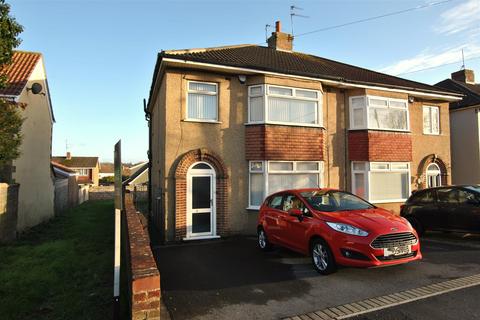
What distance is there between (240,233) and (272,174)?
6.87 ft

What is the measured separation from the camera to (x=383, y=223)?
576 centimetres

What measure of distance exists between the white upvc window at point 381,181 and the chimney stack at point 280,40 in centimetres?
671

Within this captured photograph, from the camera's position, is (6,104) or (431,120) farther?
(431,120)

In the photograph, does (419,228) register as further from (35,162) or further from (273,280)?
(35,162)

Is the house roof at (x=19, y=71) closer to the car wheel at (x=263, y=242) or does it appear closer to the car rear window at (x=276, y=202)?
the car rear window at (x=276, y=202)

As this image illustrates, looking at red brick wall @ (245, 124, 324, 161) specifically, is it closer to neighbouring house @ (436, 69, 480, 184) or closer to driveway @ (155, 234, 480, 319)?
driveway @ (155, 234, 480, 319)

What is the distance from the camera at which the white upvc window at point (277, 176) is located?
10.4 metres

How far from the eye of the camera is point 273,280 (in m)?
5.81

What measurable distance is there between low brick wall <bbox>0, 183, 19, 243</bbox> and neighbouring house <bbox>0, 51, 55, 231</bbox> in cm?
71

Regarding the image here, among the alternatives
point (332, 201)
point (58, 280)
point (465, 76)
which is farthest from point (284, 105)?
point (465, 76)

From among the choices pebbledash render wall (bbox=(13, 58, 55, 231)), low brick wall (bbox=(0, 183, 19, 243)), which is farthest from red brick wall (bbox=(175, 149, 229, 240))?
pebbledash render wall (bbox=(13, 58, 55, 231))

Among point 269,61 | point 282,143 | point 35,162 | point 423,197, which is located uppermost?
point 269,61

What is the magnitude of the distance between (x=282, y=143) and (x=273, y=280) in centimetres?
545

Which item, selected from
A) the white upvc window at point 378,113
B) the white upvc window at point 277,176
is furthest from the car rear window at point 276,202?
the white upvc window at point 378,113
